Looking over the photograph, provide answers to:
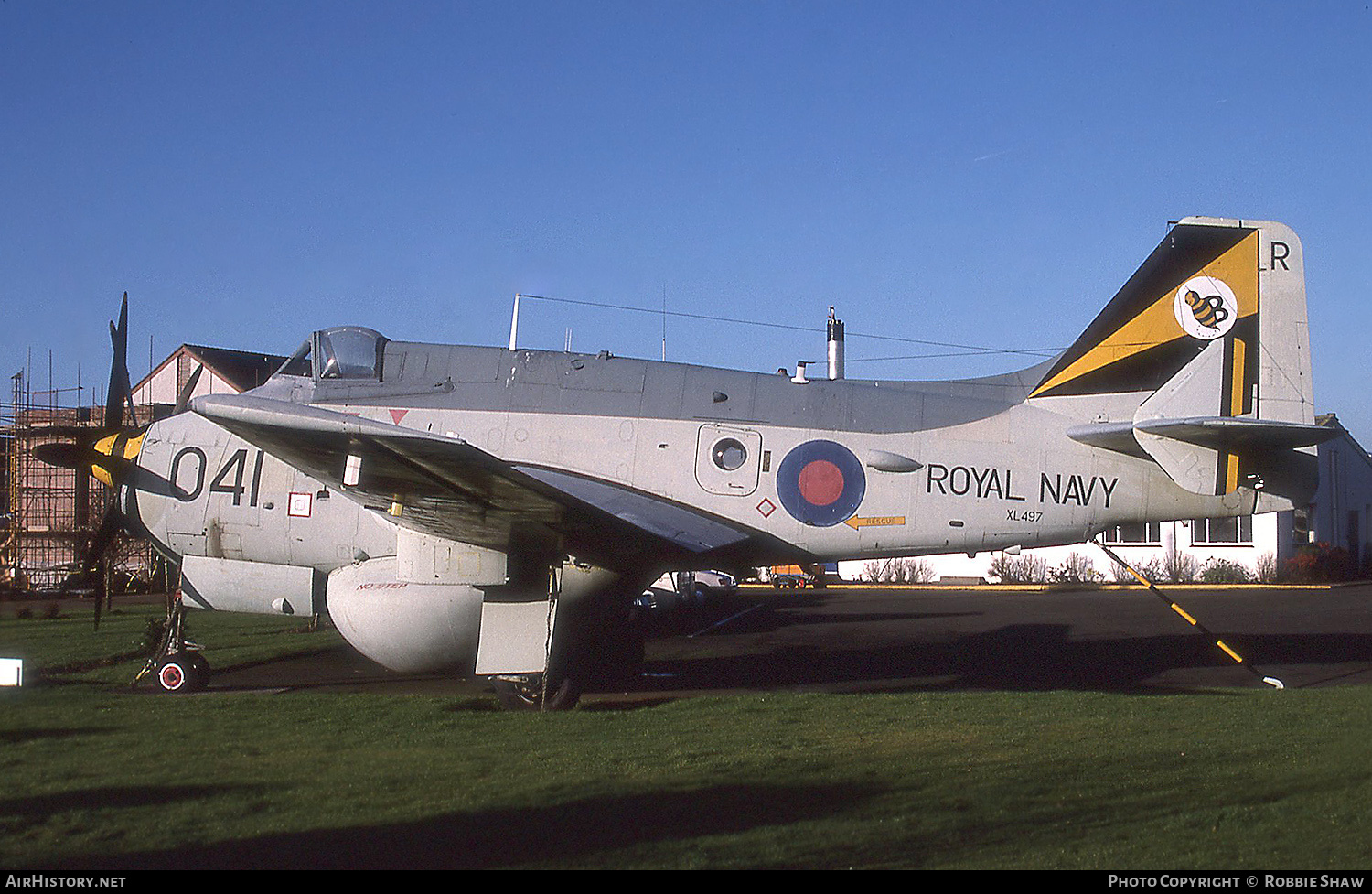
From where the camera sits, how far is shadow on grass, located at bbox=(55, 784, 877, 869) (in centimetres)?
470

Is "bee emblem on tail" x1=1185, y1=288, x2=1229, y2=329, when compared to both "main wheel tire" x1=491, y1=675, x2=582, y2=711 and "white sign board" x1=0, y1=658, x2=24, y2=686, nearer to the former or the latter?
"main wheel tire" x1=491, y1=675, x2=582, y2=711

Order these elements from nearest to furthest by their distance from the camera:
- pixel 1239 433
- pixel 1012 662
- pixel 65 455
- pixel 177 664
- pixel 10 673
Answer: pixel 10 673 → pixel 1239 433 → pixel 177 664 → pixel 65 455 → pixel 1012 662

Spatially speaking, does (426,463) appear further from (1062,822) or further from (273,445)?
(1062,822)

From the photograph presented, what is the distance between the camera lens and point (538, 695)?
33.4ft

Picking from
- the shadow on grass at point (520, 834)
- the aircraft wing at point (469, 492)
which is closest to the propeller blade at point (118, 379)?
the aircraft wing at point (469, 492)

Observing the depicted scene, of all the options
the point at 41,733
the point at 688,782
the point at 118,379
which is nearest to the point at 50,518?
the point at 118,379

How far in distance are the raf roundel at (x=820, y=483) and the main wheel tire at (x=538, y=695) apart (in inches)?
112

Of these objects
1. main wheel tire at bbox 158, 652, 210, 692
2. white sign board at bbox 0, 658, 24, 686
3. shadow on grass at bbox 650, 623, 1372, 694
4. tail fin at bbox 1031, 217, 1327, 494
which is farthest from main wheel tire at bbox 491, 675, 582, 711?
tail fin at bbox 1031, 217, 1327, 494

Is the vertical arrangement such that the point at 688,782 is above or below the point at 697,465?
below

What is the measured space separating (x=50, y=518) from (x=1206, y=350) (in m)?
15.6

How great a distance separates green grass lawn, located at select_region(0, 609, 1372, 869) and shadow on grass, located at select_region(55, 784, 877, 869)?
0.8 inches

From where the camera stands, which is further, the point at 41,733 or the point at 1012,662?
the point at 1012,662

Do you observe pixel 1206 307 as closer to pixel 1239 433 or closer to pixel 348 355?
pixel 1239 433

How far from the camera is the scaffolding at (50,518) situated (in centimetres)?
1248
